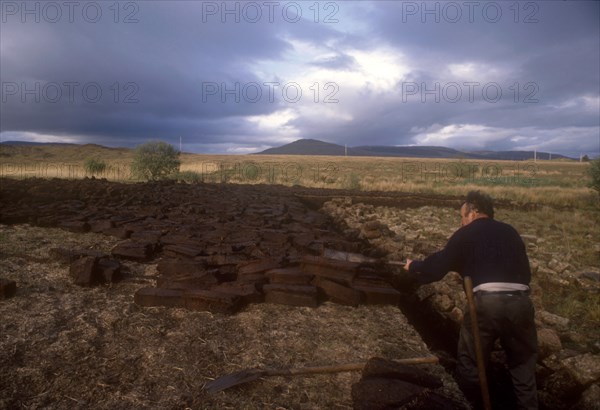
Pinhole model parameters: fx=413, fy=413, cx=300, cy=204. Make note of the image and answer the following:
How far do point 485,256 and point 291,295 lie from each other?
2291 millimetres

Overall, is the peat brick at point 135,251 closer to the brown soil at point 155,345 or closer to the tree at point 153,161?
Result: the brown soil at point 155,345

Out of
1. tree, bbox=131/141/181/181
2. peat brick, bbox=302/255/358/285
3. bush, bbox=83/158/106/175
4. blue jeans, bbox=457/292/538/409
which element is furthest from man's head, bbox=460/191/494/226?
bush, bbox=83/158/106/175

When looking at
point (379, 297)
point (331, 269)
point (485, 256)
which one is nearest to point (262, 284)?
point (331, 269)

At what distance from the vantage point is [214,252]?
6633 mm

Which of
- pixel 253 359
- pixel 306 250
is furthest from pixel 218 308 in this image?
pixel 306 250

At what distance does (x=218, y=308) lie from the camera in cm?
472

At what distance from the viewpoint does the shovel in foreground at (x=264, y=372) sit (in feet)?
10.6

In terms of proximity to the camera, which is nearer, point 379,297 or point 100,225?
point 379,297

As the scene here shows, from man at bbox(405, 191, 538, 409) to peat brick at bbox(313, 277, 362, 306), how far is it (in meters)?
1.41

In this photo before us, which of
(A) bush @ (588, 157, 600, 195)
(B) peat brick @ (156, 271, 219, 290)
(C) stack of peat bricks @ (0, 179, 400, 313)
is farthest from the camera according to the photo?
(A) bush @ (588, 157, 600, 195)

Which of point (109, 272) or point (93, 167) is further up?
point (93, 167)

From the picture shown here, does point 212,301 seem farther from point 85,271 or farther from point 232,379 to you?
point 85,271

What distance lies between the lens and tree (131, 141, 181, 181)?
94.2 ft

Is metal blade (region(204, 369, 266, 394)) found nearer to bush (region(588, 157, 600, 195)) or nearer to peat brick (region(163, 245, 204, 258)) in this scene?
peat brick (region(163, 245, 204, 258))
